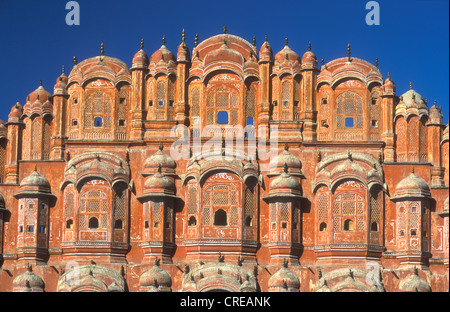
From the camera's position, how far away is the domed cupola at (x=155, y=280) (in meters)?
49.6

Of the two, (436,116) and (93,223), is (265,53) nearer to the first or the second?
(436,116)

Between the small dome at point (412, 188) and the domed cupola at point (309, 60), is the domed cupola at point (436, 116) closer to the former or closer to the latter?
the small dome at point (412, 188)

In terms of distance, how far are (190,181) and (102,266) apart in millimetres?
4431

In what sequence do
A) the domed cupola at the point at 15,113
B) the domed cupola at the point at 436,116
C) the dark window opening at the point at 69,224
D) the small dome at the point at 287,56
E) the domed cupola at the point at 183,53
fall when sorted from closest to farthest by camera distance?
the dark window opening at the point at 69,224 < the domed cupola at the point at 183,53 < the small dome at the point at 287,56 < the domed cupola at the point at 436,116 < the domed cupola at the point at 15,113

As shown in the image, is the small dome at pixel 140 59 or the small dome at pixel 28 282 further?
the small dome at pixel 140 59

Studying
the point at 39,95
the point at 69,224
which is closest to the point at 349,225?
the point at 69,224

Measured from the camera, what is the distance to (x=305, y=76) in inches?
2084

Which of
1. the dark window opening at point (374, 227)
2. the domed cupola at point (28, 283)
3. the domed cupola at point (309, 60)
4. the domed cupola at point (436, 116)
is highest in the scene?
the domed cupola at point (309, 60)

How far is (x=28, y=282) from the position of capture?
49875mm

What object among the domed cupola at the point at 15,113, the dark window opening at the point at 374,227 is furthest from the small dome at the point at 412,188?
the domed cupola at the point at 15,113

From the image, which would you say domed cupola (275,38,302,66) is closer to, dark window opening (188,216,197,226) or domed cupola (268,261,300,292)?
dark window opening (188,216,197,226)

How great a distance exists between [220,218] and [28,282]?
7.26 meters

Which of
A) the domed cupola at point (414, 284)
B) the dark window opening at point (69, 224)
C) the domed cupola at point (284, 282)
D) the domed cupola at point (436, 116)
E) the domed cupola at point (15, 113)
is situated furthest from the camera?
the domed cupola at point (15, 113)

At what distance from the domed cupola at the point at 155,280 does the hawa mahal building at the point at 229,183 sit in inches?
2.0
